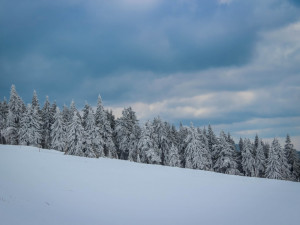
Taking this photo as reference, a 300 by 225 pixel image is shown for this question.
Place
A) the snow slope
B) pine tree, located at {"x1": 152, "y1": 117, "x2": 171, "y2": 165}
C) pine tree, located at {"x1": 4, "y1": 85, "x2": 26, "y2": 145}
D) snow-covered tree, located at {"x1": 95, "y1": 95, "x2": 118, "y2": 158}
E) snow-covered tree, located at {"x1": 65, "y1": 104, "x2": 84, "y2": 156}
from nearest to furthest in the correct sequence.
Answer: the snow slope
snow-covered tree, located at {"x1": 65, "y1": 104, "x2": 84, "y2": 156}
snow-covered tree, located at {"x1": 95, "y1": 95, "x2": 118, "y2": 158}
pine tree, located at {"x1": 4, "y1": 85, "x2": 26, "y2": 145}
pine tree, located at {"x1": 152, "y1": 117, "x2": 171, "y2": 165}

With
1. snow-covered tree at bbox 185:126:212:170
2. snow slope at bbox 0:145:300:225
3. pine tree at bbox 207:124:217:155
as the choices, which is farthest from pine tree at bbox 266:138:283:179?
snow slope at bbox 0:145:300:225

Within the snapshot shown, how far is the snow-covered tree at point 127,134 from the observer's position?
198 feet

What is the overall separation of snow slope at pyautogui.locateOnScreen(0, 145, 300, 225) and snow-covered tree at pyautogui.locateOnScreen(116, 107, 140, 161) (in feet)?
130

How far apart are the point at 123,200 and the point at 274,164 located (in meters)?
50.3

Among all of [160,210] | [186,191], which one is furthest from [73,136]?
[160,210]

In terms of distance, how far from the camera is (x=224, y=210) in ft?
46.0

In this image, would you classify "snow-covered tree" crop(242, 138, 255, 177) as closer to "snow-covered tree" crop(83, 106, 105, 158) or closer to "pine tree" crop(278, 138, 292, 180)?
"pine tree" crop(278, 138, 292, 180)

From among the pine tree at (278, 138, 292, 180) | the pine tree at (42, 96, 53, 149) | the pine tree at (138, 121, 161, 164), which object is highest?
the pine tree at (42, 96, 53, 149)

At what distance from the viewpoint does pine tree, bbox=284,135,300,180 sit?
195 feet

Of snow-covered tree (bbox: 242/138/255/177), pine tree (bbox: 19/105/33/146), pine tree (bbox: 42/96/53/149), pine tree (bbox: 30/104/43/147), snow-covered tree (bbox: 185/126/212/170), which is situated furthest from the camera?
pine tree (bbox: 42/96/53/149)

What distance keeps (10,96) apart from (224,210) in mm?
59640

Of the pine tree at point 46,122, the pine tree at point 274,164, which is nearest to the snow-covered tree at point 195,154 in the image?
the pine tree at point 274,164

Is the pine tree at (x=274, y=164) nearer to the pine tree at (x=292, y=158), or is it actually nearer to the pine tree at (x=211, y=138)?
the pine tree at (x=292, y=158)

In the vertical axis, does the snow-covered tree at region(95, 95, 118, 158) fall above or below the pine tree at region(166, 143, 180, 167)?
above
